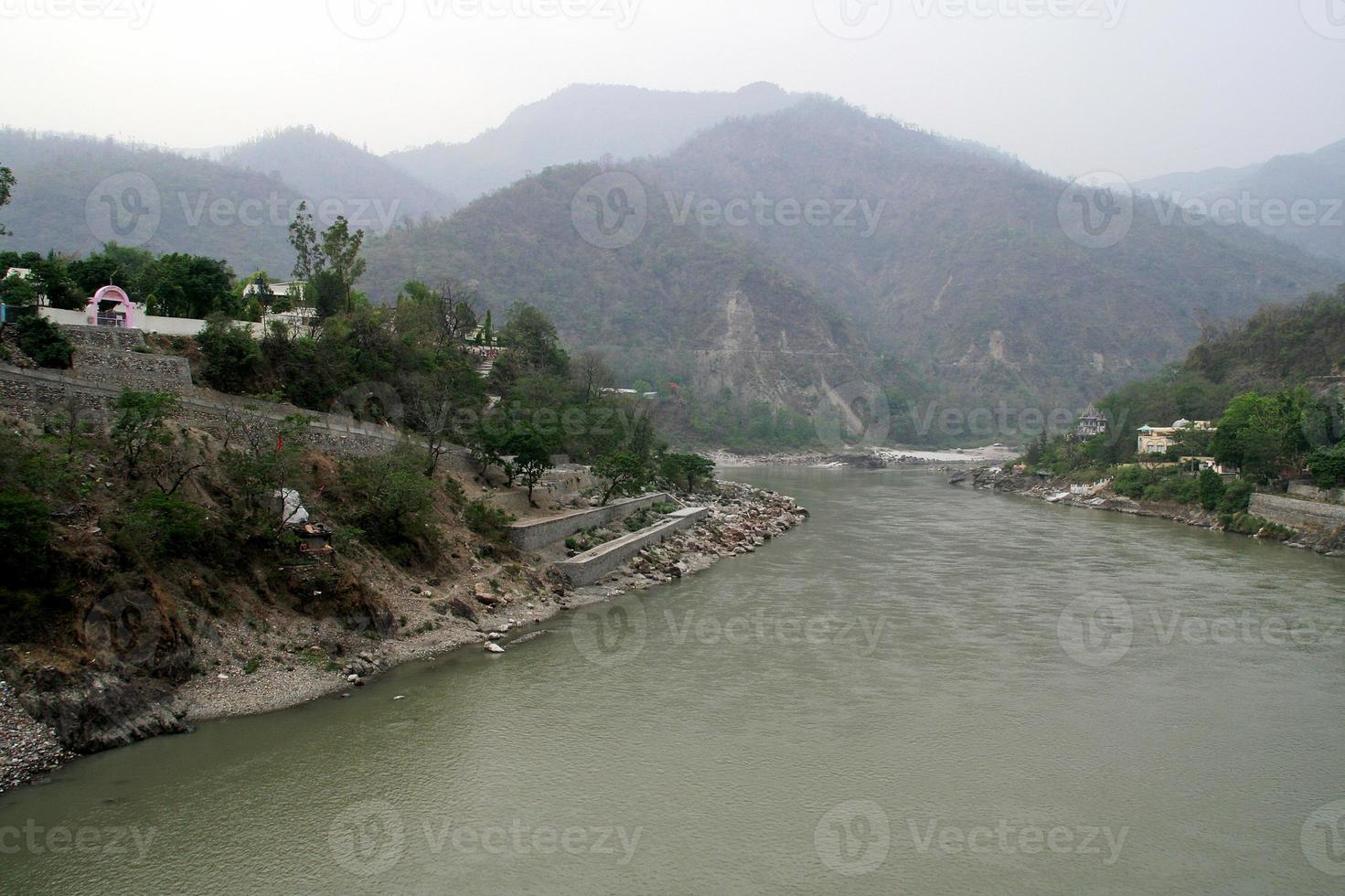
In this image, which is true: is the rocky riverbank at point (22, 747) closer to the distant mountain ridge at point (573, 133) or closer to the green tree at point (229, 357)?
the green tree at point (229, 357)

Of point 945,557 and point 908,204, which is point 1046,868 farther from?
point 908,204

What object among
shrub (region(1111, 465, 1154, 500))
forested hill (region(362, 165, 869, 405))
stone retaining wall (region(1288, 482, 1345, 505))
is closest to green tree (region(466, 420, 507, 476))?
stone retaining wall (region(1288, 482, 1345, 505))

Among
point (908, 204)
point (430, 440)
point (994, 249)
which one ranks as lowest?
point (430, 440)

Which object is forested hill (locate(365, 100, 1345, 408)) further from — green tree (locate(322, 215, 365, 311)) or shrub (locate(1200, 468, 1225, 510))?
shrub (locate(1200, 468, 1225, 510))

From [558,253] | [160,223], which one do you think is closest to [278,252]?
[160,223]

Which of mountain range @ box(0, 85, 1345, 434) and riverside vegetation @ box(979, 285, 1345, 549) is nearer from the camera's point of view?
riverside vegetation @ box(979, 285, 1345, 549)
